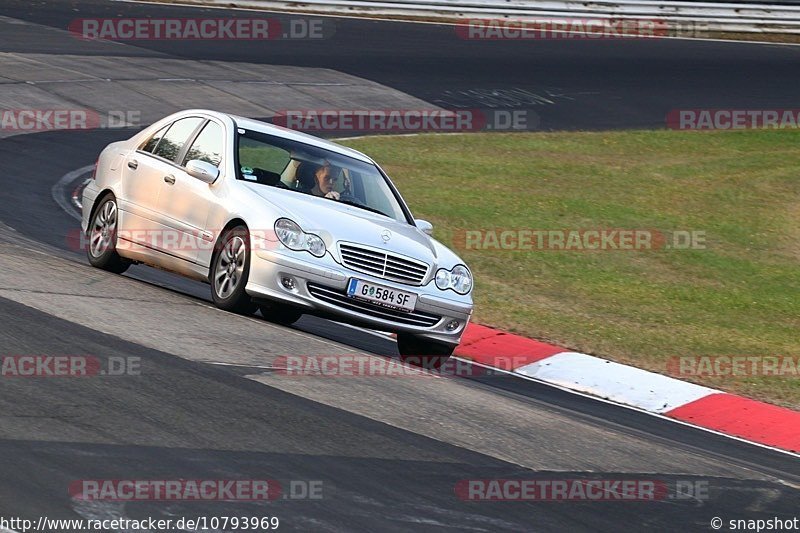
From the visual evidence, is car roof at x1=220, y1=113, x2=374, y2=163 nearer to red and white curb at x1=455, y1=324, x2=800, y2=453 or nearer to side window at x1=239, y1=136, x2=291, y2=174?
side window at x1=239, y1=136, x2=291, y2=174

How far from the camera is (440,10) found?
3219 cm

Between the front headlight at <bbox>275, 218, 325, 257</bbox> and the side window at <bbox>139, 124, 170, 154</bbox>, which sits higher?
the side window at <bbox>139, 124, 170, 154</bbox>

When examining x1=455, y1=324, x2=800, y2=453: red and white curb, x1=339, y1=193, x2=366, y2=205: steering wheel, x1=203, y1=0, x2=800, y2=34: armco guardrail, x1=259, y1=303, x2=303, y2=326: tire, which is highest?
x1=203, y1=0, x2=800, y2=34: armco guardrail

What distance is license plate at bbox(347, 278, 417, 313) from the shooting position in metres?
9.63

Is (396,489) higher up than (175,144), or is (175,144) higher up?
(175,144)

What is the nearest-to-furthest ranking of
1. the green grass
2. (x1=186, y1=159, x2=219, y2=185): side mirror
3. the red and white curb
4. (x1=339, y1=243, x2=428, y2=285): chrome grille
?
1. (x1=339, y1=243, x2=428, y2=285): chrome grille
2. the red and white curb
3. (x1=186, y1=159, x2=219, y2=185): side mirror
4. the green grass

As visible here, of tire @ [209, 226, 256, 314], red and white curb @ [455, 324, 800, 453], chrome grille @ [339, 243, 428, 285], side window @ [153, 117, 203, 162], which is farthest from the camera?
side window @ [153, 117, 203, 162]

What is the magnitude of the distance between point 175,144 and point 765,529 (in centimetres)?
660

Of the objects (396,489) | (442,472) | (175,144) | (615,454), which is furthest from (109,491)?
(175,144)

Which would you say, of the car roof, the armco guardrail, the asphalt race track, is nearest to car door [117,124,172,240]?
the asphalt race track

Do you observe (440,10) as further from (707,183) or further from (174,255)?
(174,255)

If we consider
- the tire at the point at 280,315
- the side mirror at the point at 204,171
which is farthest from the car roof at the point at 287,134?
the tire at the point at 280,315

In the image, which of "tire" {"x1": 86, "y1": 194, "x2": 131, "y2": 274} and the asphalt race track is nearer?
the asphalt race track

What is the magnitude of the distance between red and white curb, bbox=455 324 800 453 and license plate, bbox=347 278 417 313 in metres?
1.56
